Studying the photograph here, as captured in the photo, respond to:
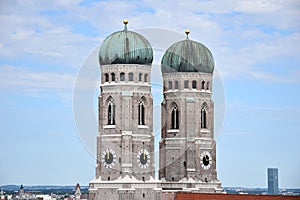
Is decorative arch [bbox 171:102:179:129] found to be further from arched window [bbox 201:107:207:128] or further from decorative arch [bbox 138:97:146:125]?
decorative arch [bbox 138:97:146:125]

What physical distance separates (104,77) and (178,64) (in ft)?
31.8

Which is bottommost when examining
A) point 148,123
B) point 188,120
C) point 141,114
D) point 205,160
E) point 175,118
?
point 205,160

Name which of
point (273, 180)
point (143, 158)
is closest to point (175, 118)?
point (143, 158)

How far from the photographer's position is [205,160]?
97562 millimetres

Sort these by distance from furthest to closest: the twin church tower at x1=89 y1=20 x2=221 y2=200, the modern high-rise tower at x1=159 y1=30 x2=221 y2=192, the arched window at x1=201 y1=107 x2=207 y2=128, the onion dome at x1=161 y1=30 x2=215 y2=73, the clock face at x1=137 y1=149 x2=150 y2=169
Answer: the arched window at x1=201 y1=107 x2=207 y2=128
the onion dome at x1=161 y1=30 x2=215 y2=73
the modern high-rise tower at x1=159 y1=30 x2=221 y2=192
the clock face at x1=137 y1=149 x2=150 y2=169
the twin church tower at x1=89 y1=20 x2=221 y2=200

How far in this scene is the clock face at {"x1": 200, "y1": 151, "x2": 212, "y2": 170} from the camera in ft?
319

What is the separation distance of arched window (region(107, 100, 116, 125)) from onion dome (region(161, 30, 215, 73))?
9.38 metres

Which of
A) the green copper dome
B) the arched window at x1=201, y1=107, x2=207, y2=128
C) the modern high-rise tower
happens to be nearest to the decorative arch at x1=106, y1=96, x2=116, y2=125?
the green copper dome

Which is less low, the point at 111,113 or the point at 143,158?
the point at 111,113

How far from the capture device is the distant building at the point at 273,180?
11212 cm

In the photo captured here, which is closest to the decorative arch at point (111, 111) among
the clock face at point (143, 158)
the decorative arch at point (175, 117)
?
the clock face at point (143, 158)

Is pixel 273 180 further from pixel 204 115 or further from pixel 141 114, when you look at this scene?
pixel 141 114

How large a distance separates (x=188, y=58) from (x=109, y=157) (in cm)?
1446

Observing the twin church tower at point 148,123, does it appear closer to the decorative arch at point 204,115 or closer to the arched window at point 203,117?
the arched window at point 203,117
